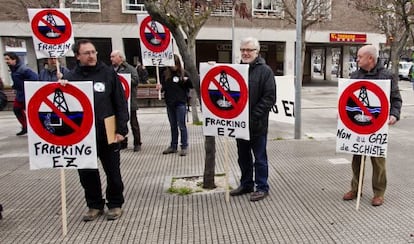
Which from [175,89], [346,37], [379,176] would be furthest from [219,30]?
[379,176]

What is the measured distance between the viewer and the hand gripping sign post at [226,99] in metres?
4.20

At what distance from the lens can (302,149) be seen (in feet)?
24.0

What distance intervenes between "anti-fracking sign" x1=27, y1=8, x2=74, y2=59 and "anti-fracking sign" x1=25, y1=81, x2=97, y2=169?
3092 millimetres

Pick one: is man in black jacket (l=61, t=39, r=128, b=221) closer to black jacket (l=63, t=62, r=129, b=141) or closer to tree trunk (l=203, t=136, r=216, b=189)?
black jacket (l=63, t=62, r=129, b=141)

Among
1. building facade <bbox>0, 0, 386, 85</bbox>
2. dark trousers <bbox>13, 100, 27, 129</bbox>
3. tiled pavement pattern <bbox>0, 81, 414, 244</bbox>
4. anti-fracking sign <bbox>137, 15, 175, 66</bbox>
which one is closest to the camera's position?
tiled pavement pattern <bbox>0, 81, 414, 244</bbox>

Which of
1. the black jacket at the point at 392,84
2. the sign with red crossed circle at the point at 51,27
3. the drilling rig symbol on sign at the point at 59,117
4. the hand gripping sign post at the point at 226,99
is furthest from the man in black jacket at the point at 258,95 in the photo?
the sign with red crossed circle at the point at 51,27

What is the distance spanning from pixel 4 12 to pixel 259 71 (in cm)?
2297

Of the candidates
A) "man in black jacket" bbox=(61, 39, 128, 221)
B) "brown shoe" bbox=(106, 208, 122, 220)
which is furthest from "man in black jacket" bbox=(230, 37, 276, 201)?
"brown shoe" bbox=(106, 208, 122, 220)

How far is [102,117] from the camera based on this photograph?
3.81 meters

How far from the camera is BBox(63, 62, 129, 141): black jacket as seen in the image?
3.79 meters

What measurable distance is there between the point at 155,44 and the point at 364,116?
166 inches

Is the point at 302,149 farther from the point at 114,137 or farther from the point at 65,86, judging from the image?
the point at 65,86

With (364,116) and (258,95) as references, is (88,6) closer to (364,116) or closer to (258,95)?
(258,95)

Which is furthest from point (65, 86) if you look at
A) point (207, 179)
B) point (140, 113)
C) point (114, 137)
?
point (140, 113)
